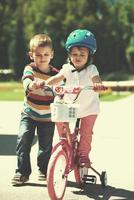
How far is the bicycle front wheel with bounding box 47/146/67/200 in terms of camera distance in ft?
17.5

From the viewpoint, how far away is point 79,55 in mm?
5906

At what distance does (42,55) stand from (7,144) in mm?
3484

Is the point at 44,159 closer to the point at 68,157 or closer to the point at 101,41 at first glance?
the point at 68,157

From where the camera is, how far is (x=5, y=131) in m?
11.4

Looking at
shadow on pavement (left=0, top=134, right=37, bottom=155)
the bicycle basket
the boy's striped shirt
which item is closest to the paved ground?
shadow on pavement (left=0, top=134, right=37, bottom=155)

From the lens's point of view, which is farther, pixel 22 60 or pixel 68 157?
pixel 22 60

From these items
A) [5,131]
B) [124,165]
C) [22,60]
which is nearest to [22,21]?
[22,60]

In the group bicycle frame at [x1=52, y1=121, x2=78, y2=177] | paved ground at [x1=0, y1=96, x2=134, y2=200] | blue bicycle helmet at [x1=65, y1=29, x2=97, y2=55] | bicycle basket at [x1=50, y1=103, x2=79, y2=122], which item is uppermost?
blue bicycle helmet at [x1=65, y1=29, x2=97, y2=55]

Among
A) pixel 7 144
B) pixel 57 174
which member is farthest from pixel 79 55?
pixel 7 144

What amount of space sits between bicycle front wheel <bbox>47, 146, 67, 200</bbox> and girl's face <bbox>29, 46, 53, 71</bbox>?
3.60 feet

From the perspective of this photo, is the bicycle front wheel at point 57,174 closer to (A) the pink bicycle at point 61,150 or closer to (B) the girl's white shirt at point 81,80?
(A) the pink bicycle at point 61,150

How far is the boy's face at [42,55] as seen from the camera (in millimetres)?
6205

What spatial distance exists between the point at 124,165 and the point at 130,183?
1089 millimetres

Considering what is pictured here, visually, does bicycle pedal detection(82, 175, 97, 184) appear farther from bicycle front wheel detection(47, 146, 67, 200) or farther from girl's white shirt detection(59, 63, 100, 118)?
girl's white shirt detection(59, 63, 100, 118)
